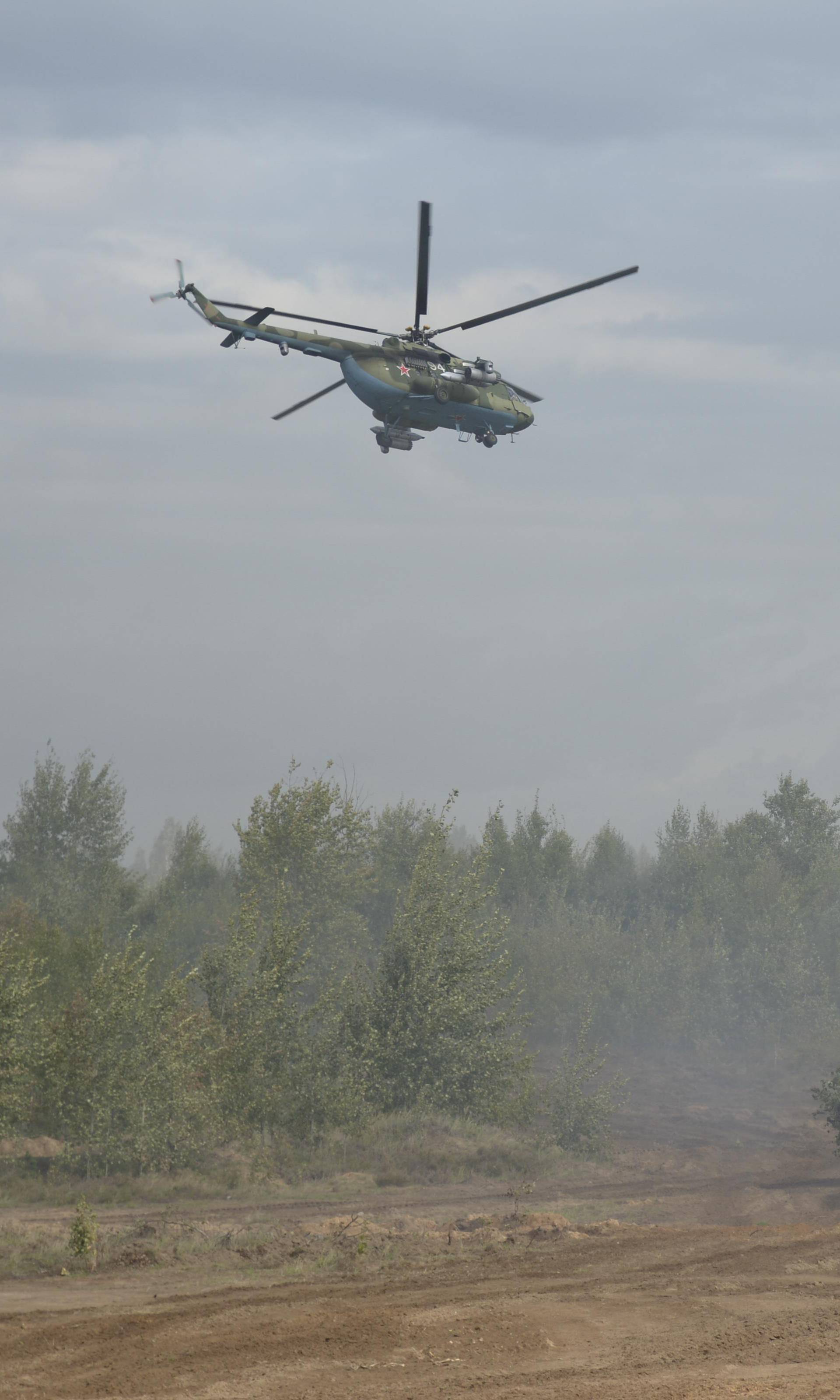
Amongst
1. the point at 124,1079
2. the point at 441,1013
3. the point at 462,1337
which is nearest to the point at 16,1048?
the point at 124,1079

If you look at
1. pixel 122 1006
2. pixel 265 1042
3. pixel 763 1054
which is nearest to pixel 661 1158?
pixel 265 1042

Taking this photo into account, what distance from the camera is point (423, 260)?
26.5 meters

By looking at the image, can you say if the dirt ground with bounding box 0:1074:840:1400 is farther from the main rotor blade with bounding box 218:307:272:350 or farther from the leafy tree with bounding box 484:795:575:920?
the leafy tree with bounding box 484:795:575:920

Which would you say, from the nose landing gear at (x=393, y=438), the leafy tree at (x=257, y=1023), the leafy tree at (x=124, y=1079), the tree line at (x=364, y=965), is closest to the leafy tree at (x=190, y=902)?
the tree line at (x=364, y=965)

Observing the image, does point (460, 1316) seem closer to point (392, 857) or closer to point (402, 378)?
point (402, 378)

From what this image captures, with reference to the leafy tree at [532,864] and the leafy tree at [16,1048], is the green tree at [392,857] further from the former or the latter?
the leafy tree at [16,1048]

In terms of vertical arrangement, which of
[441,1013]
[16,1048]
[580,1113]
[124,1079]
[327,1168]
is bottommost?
[327,1168]

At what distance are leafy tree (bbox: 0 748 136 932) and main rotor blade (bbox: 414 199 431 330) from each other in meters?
52.0

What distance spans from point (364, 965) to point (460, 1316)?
24900mm

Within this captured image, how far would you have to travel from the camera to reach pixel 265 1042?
36188 mm

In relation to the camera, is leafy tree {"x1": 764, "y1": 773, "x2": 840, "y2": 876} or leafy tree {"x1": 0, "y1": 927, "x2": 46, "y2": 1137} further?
leafy tree {"x1": 764, "y1": 773, "x2": 840, "y2": 876}

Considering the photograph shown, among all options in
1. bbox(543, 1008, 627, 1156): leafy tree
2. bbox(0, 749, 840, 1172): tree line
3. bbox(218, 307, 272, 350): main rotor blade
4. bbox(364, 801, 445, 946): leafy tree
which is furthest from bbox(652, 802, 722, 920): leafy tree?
bbox(218, 307, 272, 350): main rotor blade

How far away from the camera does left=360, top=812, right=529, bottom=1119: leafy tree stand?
37656 millimetres

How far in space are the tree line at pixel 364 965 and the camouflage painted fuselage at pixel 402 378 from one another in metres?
15.8
